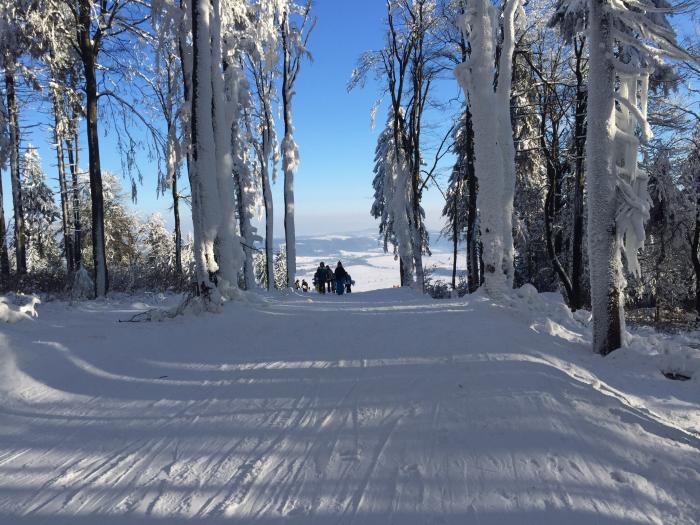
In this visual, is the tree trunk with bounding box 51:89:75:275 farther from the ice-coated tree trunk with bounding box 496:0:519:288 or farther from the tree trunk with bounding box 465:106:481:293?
the ice-coated tree trunk with bounding box 496:0:519:288

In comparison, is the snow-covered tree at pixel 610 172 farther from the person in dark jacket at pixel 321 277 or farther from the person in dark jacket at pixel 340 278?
the person in dark jacket at pixel 321 277

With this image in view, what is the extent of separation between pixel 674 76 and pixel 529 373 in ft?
24.5

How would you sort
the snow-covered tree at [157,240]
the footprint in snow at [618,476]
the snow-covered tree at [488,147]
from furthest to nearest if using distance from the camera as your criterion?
the snow-covered tree at [157,240], the snow-covered tree at [488,147], the footprint in snow at [618,476]

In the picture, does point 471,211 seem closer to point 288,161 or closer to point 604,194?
point 288,161

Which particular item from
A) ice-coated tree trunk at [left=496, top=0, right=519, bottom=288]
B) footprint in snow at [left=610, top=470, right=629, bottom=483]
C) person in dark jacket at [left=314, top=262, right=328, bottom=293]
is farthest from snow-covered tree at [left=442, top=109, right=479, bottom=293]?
footprint in snow at [left=610, top=470, right=629, bottom=483]

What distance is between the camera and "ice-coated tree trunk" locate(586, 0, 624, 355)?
5.94 m

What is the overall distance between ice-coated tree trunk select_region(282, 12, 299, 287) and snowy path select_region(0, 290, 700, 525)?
486 inches

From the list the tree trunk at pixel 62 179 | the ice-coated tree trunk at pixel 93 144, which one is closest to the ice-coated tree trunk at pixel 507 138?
the ice-coated tree trunk at pixel 93 144

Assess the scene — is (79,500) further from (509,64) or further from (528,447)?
(509,64)

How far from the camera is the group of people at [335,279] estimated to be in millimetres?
18359

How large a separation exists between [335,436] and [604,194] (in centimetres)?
514

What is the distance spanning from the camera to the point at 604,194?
5969 mm

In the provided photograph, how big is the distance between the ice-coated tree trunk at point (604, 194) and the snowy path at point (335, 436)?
1.88 ft

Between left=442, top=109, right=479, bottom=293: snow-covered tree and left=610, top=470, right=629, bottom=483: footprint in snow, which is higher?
left=442, top=109, right=479, bottom=293: snow-covered tree
